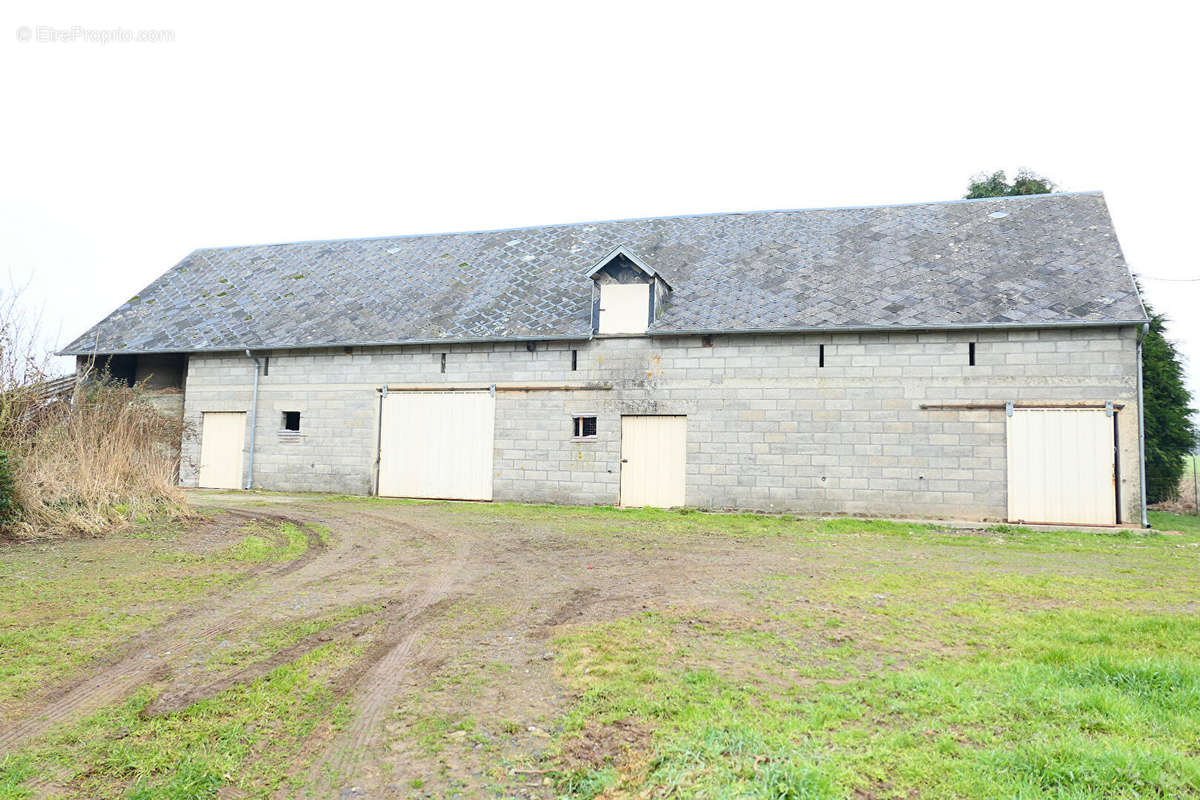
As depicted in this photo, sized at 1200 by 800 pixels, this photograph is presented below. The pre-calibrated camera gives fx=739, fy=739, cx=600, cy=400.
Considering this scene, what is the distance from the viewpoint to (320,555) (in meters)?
7.91

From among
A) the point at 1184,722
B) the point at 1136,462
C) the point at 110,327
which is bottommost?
the point at 1184,722

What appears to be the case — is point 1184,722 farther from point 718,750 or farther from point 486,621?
point 486,621

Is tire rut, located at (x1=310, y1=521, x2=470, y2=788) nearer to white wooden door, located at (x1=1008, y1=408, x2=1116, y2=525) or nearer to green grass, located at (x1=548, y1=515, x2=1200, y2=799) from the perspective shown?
green grass, located at (x1=548, y1=515, x2=1200, y2=799)

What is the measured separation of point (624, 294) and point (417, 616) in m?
10.3

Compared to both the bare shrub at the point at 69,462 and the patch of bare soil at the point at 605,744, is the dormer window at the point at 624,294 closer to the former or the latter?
the bare shrub at the point at 69,462

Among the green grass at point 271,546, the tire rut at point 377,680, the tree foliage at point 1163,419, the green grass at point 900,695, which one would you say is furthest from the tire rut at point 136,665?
the tree foliage at point 1163,419

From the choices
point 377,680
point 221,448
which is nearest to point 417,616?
point 377,680

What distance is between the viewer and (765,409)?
1380cm

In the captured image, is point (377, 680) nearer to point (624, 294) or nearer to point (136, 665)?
point (136, 665)

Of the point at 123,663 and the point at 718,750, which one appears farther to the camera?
the point at 123,663

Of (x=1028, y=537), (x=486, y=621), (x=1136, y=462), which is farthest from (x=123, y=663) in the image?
(x=1136, y=462)

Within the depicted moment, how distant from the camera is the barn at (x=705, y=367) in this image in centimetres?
1265

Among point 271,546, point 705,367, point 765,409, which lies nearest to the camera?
point 271,546

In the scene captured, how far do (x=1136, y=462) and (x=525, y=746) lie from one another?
12.9 m
